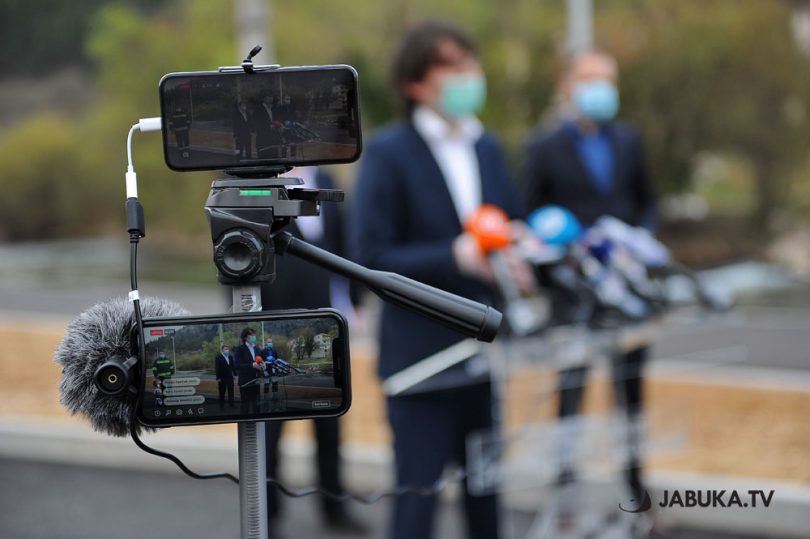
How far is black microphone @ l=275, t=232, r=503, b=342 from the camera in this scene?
173 centimetres

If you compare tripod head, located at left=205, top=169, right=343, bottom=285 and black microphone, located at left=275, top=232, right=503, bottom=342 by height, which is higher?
tripod head, located at left=205, top=169, right=343, bottom=285

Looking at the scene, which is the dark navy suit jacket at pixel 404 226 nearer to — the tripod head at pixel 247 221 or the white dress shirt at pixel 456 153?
the white dress shirt at pixel 456 153

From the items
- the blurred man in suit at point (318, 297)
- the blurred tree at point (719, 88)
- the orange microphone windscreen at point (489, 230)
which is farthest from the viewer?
the blurred tree at point (719, 88)

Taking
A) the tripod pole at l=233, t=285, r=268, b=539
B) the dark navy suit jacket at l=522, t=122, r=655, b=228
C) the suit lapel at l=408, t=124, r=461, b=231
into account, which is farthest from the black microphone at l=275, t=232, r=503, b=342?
the dark navy suit jacket at l=522, t=122, r=655, b=228

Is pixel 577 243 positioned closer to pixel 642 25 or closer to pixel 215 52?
pixel 642 25

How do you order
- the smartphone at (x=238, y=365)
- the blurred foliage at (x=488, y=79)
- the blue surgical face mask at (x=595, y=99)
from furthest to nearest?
the blurred foliage at (x=488, y=79), the blue surgical face mask at (x=595, y=99), the smartphone at (x=238, y=365)

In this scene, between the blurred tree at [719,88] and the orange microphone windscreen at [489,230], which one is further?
the blurred tree at [719,88]

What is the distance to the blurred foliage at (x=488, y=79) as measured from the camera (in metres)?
17.7

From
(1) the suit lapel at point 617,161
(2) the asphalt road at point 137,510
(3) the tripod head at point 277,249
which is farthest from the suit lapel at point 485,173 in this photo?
(3) the tripod head at point 277,249

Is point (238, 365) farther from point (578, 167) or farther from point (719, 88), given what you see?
point (719, 88)

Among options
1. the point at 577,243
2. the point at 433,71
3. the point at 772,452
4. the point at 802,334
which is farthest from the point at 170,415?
the point at 802,334

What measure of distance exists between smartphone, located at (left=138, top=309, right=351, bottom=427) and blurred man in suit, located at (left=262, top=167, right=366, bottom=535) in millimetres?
2931

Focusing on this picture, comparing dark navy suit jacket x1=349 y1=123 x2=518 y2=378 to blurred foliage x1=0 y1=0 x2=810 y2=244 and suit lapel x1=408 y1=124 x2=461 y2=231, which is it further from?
blurred foliage x1=0 y1=0 x2=810 y2=244

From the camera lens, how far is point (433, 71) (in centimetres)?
371
